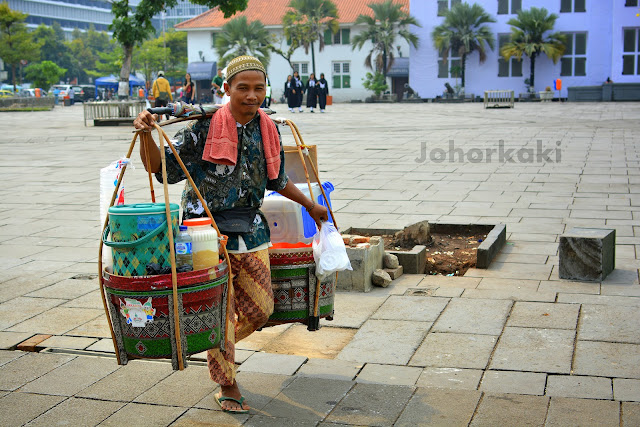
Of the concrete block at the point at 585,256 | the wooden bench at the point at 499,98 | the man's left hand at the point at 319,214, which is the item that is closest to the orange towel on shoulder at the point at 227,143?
the man's left hand at the point at 319,214

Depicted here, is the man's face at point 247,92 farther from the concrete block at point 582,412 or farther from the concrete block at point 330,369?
the concrete block at point 582,412

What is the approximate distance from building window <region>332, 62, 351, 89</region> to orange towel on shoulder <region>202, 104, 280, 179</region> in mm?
54326

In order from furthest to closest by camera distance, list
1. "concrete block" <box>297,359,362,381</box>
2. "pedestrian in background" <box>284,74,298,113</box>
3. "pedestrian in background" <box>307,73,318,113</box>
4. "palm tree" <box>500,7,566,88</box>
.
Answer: "palm tree" <box>500,7,566,88</box> < "pedestrian in background" <box>307,73,318,113</box> < "pedestrian in background" <box>284,74,298,113</box> < "concrete block" <box>297,359,362,381</box>

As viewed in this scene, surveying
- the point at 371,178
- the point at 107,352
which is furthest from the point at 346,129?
the point at 107,352

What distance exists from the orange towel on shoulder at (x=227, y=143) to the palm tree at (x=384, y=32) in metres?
47.7

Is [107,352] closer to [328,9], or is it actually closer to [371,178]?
[371,178]

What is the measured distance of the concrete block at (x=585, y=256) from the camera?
570cm

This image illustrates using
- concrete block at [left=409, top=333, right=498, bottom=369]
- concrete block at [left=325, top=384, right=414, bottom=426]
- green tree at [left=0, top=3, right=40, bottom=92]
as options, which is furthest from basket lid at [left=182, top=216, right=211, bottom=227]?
green tree at [left=0, top=3, right=40, bottom=92]

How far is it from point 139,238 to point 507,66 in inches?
1900

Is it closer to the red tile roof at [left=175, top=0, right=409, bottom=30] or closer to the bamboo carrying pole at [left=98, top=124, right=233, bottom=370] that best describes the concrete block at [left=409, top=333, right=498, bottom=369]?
the bamboo carrying pole at [left=98, top=124, right=233, bottom=370]

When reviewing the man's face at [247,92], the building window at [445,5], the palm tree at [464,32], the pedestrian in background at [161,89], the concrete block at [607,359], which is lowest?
the concrete block at [607,359]

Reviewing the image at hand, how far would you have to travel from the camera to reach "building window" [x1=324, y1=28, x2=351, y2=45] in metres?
56.7

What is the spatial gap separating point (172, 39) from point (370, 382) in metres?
73.7

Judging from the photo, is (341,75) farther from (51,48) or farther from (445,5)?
(51,48)
